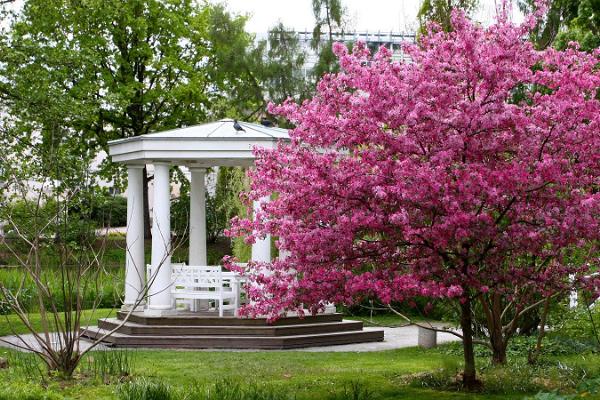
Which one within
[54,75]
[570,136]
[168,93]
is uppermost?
[168,93]

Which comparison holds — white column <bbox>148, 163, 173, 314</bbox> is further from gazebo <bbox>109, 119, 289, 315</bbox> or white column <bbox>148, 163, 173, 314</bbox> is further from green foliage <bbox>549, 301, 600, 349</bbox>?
green foliage <bbox>549, 301, 600, 349</bbox>

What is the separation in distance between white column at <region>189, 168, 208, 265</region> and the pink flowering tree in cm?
795

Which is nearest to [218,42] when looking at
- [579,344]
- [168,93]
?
[168,93]

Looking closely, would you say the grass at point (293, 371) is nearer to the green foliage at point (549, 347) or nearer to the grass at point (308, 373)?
the grass at point (308, 373)

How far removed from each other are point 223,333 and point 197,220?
2.87 metres

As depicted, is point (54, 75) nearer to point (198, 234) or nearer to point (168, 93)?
point (198, 234)

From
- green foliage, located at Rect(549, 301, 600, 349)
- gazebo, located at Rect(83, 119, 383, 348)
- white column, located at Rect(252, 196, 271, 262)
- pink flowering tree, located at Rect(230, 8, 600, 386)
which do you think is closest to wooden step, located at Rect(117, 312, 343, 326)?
gazebo, located at Rect(83, 119, 383, 348)

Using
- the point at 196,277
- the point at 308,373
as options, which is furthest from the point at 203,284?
the point at 308,373

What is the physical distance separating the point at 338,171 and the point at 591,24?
34.0ft

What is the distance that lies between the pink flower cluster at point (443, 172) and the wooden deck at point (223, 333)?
221 inches

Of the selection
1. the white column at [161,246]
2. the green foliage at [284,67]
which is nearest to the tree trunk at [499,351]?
the white column at [161,246]

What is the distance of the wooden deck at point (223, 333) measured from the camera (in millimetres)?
13703

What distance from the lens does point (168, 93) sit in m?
29.4

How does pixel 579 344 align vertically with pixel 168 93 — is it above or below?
below
